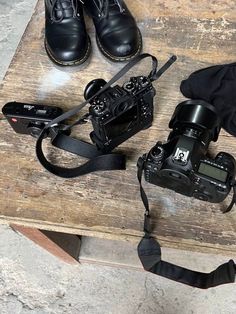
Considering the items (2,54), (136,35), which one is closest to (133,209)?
(136,35)

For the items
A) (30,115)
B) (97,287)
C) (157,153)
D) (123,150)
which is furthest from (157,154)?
(97,287)

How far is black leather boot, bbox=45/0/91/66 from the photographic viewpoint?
2.52 ft

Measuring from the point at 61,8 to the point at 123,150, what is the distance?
0.30m

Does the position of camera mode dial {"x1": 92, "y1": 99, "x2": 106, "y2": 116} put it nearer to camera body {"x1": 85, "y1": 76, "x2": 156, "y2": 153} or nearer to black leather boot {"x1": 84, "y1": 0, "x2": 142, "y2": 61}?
camera body {"x1": 85, "y1": 76, "x2": 156, "y2": 153}

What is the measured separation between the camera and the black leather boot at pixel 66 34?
769 mm

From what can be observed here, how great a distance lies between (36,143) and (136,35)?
0.90 feet

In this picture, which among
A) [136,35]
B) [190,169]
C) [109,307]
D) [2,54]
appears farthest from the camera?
[2,54]

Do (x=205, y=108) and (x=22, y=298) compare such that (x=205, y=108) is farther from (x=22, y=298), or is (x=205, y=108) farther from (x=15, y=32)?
(x=15, y=32)

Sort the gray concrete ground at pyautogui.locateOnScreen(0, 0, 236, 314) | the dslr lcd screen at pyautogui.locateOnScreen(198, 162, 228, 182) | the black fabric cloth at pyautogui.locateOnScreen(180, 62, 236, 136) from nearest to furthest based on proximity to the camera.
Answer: the dslr lcd screen at pyautogui.locateOnScreen(198, 162, 228, 182) < the black fabric cloth at pyautogui.locateOnScreen(180, 62, 236, 136) < the gray concrete ground at pyautogui.locateOnScreen(0, 0, 236, 314)

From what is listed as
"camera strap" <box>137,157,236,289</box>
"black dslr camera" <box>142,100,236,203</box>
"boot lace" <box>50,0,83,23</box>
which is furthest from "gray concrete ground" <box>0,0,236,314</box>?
"boot lace" <box>50,0,83,23</box>

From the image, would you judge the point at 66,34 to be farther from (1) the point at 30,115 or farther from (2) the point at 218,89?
(2) the point at 218,89

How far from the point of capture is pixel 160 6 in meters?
0.86

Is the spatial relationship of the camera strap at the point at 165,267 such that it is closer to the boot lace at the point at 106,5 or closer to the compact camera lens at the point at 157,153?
Answer: the compact camera lens at the point at 157,153

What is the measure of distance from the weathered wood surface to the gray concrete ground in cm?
34
